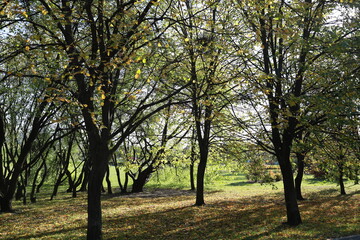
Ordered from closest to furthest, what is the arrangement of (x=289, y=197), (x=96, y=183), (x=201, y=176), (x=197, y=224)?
(x=96, y=183), (x=289, y=197), (x=197, y=224), (x=201, y=176)

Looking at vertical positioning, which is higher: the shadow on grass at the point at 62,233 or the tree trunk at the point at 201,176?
the tree trunk at the point at 201,176

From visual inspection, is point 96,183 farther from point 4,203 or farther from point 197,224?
point 4,203

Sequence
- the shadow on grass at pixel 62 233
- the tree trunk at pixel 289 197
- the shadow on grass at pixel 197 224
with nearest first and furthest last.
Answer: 1. the shadow on grass at pixel 197 224
2. the shadow on grass at pixel 62 233
3. the tree trunk at pixel 289 197

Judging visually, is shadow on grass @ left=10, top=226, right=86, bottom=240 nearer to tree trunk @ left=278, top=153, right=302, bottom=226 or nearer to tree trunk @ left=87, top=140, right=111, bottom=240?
tree trunk @ left=87, top=140, right=111, bottom=240

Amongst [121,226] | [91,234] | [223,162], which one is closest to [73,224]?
[121,226]

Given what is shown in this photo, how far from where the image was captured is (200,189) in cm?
1941

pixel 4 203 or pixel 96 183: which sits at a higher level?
pixel 96 183

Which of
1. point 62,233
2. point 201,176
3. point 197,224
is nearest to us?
point 62,233

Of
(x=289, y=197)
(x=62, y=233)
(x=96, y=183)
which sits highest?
(x=96, y=183)

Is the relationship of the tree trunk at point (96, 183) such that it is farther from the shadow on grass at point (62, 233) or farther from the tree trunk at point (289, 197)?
the tree trunk at point (289, 197)

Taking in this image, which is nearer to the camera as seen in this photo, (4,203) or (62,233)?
(62,233)

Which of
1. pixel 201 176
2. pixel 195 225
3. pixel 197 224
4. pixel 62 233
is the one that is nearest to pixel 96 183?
pixel 62 233

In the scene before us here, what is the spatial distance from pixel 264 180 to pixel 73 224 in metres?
9.18

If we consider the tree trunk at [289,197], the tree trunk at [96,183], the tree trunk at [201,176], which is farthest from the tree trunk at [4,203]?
the tree trunk at [289,197]
